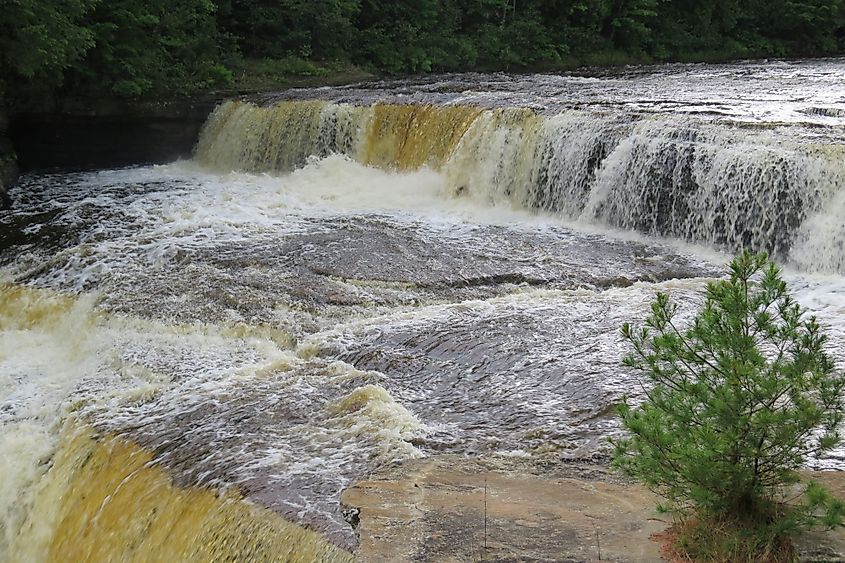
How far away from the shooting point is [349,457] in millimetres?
4520

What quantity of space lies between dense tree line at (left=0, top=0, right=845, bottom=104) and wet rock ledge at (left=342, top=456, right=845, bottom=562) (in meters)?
9.46

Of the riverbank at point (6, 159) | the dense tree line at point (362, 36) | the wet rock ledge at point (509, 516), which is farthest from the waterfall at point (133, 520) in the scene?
the riverbank at point (6, 159)

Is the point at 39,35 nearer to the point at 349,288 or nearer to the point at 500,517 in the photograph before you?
the point at 349,288

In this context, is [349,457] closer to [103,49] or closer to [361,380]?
[361,380]

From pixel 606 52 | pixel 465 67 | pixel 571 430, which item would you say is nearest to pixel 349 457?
pixel 571 430

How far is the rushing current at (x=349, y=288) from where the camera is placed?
15.3 ft

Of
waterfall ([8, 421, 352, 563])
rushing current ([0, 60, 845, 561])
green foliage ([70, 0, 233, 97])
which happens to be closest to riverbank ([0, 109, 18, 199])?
rushing current ([0, 60, 845, 561])

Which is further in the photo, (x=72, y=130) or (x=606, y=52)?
(x=606, y=52)

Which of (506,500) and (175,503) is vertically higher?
(506,500)

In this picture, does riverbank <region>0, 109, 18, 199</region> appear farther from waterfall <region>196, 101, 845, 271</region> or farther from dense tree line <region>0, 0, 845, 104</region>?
waterfall <region>196, 101, 845, 271</region>

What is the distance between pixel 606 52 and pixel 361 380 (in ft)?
68.5

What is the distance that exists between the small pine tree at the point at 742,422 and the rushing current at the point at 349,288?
1296 mm

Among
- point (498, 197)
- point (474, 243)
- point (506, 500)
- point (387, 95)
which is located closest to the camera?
point (506, 500)

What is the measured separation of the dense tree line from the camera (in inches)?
505
